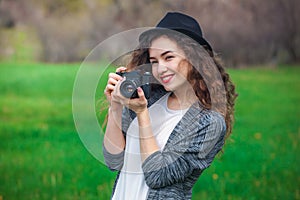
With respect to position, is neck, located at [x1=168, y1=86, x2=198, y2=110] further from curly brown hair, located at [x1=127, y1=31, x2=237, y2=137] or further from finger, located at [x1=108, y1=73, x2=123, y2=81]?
finger, located at [x1=108, y1=73, x2=123, y2=81]

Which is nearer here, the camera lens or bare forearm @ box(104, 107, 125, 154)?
the camera lens

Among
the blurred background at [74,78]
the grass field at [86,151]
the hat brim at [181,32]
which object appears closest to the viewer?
the hat brim at [181,32]

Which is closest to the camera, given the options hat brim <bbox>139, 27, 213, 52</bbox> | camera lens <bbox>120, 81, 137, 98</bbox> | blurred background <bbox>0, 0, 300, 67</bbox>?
camera lens <bbox>120, 81, 137, 98</bbox>

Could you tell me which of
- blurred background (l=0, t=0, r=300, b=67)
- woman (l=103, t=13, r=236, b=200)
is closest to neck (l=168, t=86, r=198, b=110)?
woman (l=103, t=13, r=236, b=200)

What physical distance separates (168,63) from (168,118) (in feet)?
0.52

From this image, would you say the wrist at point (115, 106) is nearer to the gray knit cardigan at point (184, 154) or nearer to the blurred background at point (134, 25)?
the gray knit cardigan at point (184, 154)

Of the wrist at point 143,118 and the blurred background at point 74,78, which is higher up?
the wrist at point 143,118

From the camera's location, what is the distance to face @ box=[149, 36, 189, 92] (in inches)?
65.9

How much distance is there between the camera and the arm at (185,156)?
1.65 metres

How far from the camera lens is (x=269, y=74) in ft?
20.7

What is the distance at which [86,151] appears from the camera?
4082mm

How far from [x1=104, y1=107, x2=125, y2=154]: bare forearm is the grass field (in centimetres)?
140

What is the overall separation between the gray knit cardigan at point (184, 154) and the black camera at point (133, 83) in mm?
154

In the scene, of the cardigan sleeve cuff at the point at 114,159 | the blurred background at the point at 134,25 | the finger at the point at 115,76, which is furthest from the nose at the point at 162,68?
the blurred background at the point at 134,25
